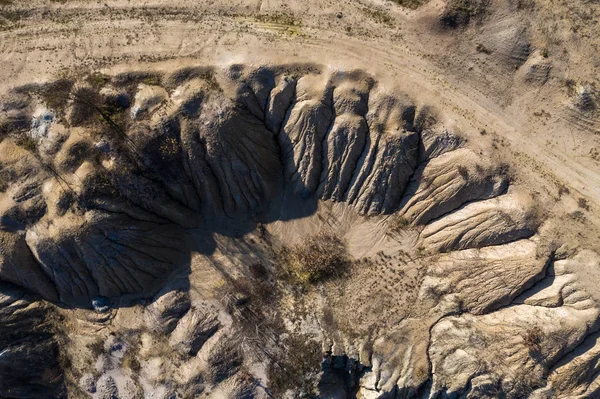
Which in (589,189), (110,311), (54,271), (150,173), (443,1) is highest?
(443,1)

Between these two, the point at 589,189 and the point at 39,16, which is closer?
the point at 589,189

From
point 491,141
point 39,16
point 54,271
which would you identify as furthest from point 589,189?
point 39,16

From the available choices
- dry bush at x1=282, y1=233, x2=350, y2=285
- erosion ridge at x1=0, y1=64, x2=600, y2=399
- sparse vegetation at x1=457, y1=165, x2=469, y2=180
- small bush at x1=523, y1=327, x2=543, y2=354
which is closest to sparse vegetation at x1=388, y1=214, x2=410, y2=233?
erosion ridge at x1=0, y1=64, x2=600, y2=399

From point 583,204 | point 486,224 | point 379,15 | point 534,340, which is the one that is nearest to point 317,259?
point 486,224

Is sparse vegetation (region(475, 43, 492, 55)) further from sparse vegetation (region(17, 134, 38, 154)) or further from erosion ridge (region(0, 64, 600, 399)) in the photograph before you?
sparse vegetation (region(17, 134, 38, 154))

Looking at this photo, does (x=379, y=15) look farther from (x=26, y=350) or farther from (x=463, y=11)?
(x=26, y=350)

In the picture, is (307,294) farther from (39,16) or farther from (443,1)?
(39,16)
